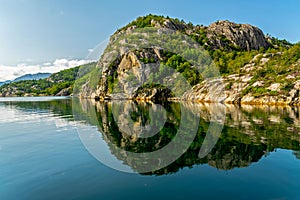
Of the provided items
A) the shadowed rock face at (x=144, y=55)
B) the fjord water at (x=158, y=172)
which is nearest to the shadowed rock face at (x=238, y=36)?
the shadowed rock face at (x=144, y=55)

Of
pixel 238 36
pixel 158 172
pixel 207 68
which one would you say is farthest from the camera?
pixel 238 36

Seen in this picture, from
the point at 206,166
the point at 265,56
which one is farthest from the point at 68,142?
the point at 265,56

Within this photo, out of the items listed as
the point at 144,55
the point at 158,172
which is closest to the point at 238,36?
the point at 144,55

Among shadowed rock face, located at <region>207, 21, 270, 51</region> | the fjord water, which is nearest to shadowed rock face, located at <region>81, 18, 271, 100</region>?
shadowed rock face, located at <region>207, 21, 270, 51</region>

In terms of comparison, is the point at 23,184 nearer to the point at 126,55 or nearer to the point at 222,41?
the point at 126,55

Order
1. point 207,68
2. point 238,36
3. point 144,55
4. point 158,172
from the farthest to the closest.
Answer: point 238,36
point 144,55
point 207,68
point 158,172

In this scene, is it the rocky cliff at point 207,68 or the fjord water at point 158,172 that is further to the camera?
the rocky cliff at point 207,68

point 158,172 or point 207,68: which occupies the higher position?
point 207,68

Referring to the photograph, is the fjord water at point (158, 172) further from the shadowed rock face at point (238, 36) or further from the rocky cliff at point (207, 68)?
the shadowed rock face at point (238, 36)

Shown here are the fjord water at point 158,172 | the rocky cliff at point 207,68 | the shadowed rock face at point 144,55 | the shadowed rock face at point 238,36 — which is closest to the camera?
the fjord water at point 158,172

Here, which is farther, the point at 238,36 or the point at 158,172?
the point at 238,36

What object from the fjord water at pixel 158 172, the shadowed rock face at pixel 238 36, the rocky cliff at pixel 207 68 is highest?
the shadowed rock face at pixel 238 36

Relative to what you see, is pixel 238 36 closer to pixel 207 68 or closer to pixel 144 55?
pixel 207 68

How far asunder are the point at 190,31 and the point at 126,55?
68.9 metres
